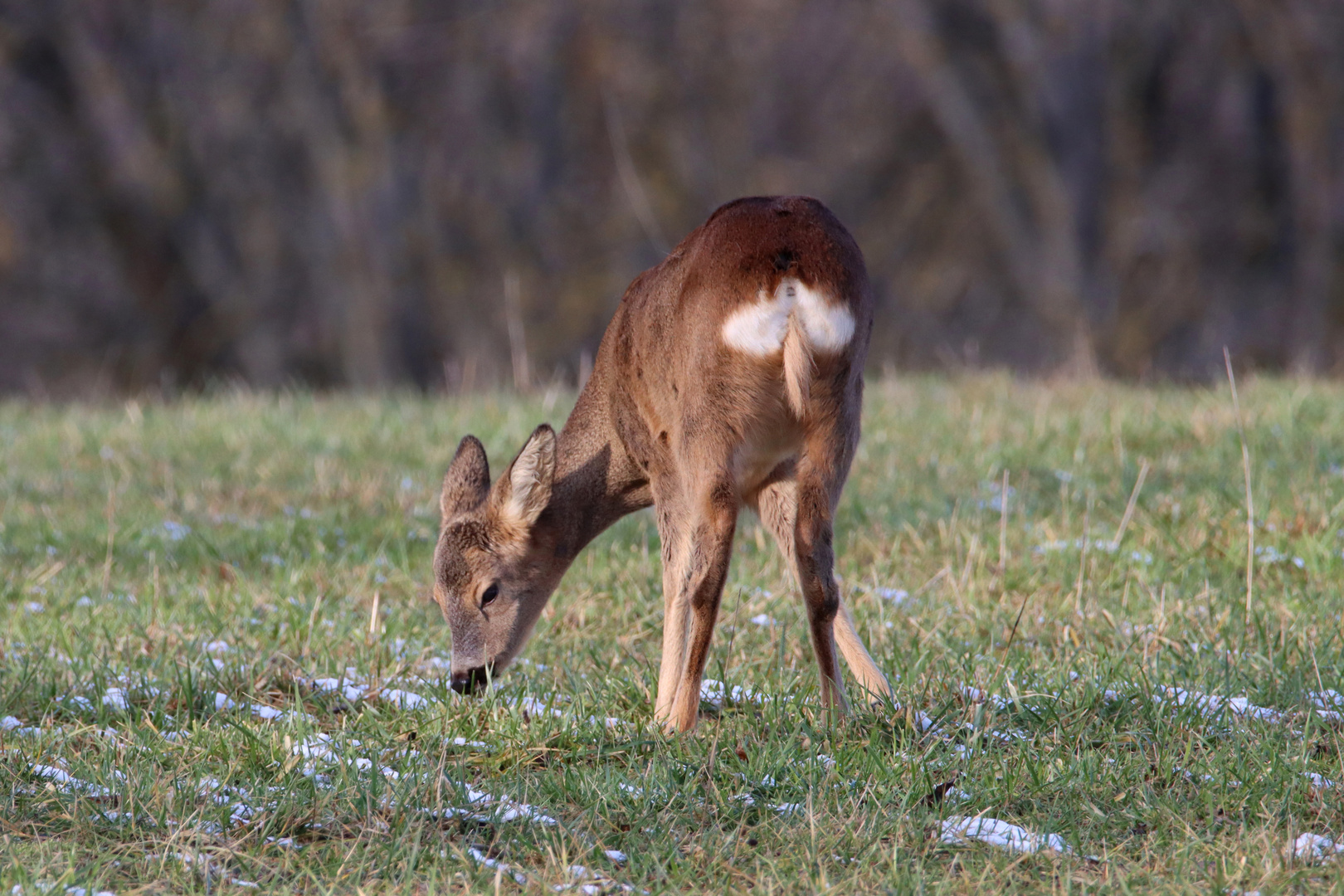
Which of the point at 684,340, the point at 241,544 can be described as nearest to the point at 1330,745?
the point at 684,340

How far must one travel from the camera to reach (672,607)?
4.76m

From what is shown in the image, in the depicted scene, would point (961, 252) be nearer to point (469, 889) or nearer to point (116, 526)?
point (116, 526)

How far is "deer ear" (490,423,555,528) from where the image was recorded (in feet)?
16.7

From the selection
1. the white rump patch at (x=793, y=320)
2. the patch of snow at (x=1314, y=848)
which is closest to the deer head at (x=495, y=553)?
the white rump patch at (x=793, y=320)

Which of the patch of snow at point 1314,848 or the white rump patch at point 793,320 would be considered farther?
the white rump patch at point 793,320

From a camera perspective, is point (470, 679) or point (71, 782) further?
point (470, 679)

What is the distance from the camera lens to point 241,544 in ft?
22.0

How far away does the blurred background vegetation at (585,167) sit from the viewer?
21109mm

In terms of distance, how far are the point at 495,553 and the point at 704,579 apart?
51.9 inches

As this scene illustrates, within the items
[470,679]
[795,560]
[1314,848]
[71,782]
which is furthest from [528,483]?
[1314,848]

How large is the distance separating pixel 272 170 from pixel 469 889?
21.3 metres

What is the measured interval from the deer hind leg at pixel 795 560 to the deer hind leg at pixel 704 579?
0.29 metres

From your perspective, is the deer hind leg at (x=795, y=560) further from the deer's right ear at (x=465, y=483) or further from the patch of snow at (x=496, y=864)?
the patch of snow at (x=496, y=864)

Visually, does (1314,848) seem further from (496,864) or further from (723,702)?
(496,864)
